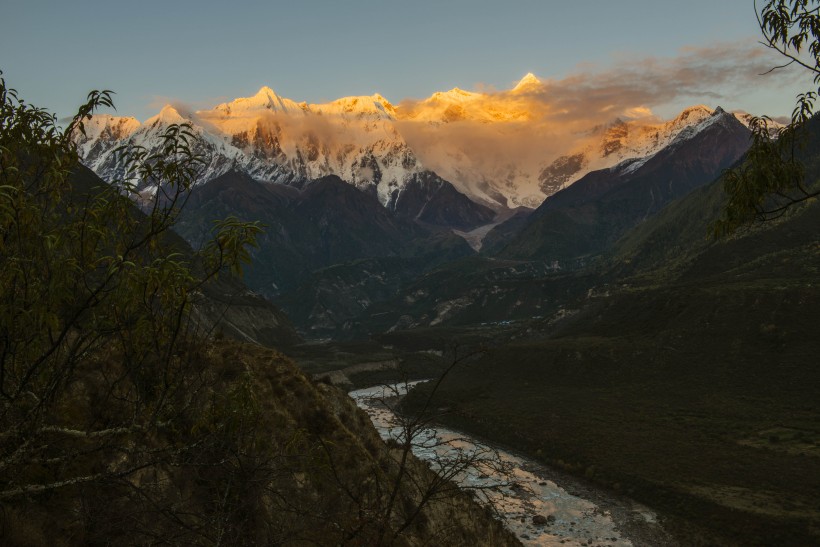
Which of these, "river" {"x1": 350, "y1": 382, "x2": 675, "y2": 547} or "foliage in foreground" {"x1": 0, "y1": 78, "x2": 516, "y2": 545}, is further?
"river" {"x1": 350, "y1": 382, "x2": 675, "y2": 547}

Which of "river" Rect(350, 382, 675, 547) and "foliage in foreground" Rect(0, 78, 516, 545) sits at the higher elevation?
"foliage in foreground" Rect(0, 78, 516, 545)

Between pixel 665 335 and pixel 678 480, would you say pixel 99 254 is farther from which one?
pixel 665 335

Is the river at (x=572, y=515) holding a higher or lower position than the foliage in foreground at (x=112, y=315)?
lower

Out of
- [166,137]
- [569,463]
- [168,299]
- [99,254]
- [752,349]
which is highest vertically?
[166,137]

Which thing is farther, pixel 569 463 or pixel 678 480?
pixel 569 463

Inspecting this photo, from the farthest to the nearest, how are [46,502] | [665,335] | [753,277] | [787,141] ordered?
[753,277]
[665,335]
[46,502]
[787,141]

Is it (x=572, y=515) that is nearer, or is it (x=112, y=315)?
(x=112, y=315)

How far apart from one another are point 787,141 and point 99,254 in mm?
16099

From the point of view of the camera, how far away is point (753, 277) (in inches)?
6855

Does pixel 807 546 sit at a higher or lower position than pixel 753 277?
lower

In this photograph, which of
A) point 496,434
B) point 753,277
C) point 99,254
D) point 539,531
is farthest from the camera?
point 753,277

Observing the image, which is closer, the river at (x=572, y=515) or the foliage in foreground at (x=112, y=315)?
the foliage in foreground at (x=112, y=315)

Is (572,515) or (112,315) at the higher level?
(112,315)

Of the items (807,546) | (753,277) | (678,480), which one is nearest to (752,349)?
(753,277)
